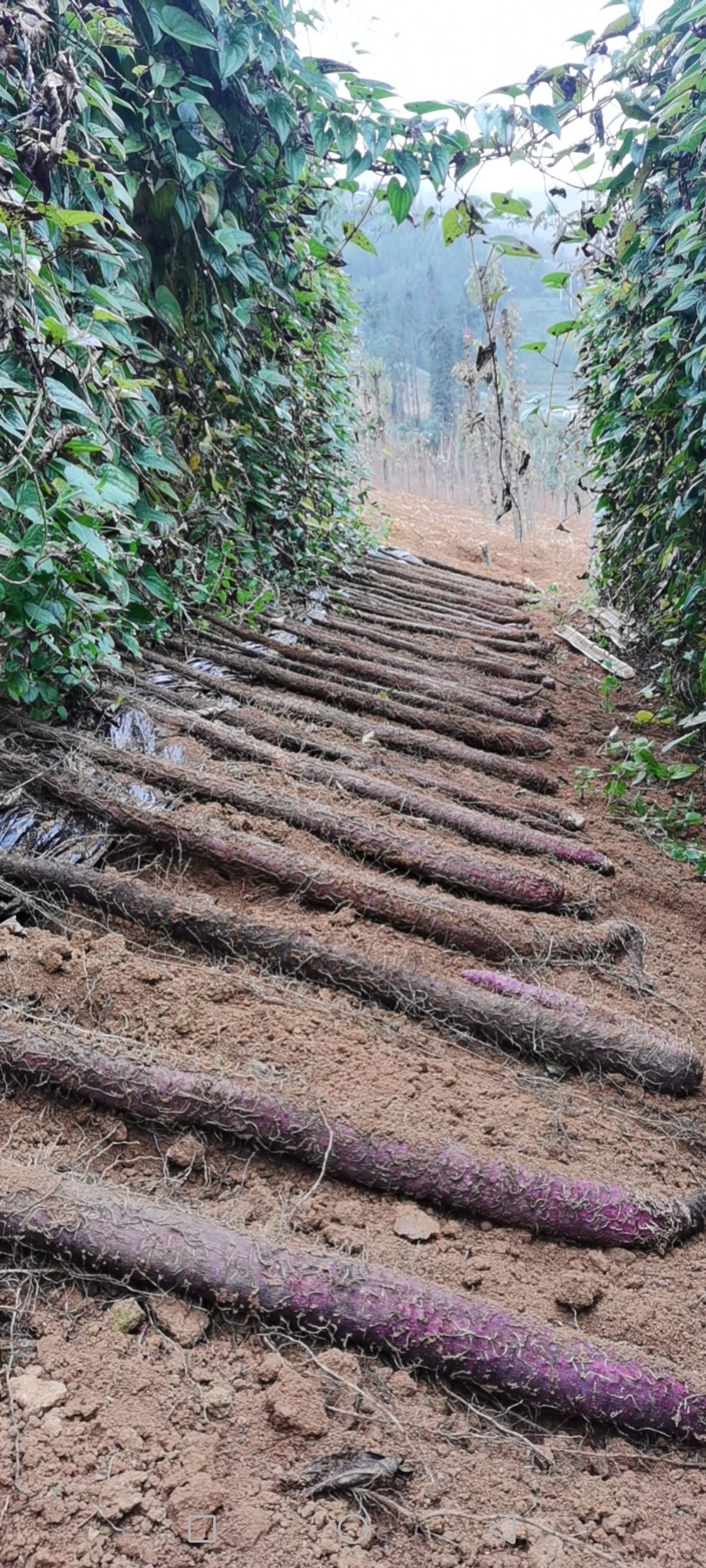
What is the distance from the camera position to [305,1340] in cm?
109

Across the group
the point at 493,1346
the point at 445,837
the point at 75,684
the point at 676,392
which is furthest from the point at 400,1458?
the point at 676,392

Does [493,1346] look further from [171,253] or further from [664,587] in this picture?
[171,253]

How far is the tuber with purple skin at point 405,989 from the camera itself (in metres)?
1.65

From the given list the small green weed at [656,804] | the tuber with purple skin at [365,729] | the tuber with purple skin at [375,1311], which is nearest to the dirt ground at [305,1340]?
the tuber with purple skin at [375,1311]

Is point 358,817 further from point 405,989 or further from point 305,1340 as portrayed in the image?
point 305,1340

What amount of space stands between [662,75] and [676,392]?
3.16 feet

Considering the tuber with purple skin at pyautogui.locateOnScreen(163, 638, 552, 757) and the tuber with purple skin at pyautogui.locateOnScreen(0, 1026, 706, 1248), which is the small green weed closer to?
the tuber with purple skin at pyautogui.locateOnScreen(163, 638, 552, 757)

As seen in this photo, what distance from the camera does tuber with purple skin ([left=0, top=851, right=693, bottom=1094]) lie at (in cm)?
165

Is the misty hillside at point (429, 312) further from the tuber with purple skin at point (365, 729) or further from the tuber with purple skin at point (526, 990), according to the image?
the tuber with purple skin at point (526, 990)

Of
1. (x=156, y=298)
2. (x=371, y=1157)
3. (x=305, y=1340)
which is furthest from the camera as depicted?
(x=156, y=298)

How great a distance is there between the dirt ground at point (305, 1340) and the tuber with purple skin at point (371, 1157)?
0.10 feet

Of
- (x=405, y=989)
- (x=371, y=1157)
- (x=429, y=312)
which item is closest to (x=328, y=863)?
(x=405, y=989)

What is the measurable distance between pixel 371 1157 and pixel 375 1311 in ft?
0.80

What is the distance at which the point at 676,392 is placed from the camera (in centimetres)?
304
